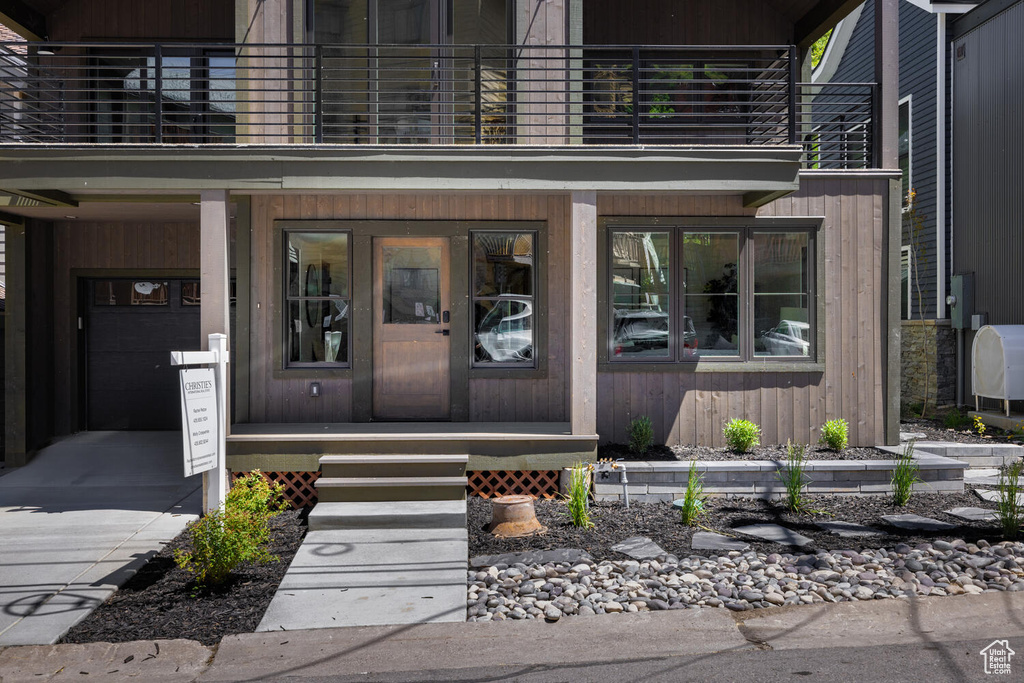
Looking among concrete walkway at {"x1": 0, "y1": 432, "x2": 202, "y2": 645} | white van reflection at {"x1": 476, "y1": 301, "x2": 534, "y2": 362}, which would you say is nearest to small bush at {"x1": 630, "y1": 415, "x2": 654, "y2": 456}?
white van reflection at {"x1": 476, "y1": 301, "x2": 534, "y2": 362}

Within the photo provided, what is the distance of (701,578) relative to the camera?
552 centimetres

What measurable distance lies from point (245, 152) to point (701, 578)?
18.3ft

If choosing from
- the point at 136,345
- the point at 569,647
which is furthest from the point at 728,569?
the point at 136,345

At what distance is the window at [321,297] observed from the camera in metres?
9.02

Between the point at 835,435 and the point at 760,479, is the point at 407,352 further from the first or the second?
the point at 835,435

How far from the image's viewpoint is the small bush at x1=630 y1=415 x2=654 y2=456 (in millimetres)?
8664

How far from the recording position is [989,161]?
42.8 ft

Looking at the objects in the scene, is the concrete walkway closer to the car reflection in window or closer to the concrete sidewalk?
the concrete sidewalk

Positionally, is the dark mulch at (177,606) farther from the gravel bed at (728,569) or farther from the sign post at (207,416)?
the gravel bed at (728,569)

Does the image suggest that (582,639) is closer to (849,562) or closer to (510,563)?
(510,563)

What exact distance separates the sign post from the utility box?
11.8 metres

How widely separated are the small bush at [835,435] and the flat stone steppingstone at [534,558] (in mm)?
4070

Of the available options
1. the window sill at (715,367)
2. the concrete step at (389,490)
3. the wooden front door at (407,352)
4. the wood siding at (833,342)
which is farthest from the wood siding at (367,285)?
the concrete step at (389,490)

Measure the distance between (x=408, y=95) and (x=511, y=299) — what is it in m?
2.60
